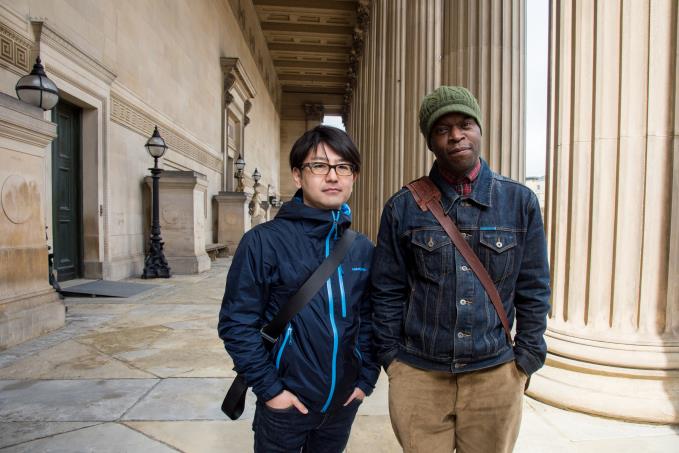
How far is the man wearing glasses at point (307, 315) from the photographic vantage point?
5.23ft

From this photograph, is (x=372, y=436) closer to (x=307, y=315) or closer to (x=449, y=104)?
(x=307, y=315)

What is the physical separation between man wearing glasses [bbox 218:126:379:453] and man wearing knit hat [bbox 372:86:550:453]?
0.12m

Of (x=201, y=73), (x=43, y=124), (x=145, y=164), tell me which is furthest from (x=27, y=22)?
(x=201, y=73)

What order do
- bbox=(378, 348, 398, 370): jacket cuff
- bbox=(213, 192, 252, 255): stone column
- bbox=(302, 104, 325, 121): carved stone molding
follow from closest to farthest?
bbox=(378, 348, 398, 370): jacket cuff
bbox=(213, 192, 252, 255): stone column
bbox=(302, 104, 325, 121): carved stone molding

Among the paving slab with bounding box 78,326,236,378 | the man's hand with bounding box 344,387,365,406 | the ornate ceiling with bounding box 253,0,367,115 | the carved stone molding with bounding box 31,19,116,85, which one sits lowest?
the paving slab with bounding box 78,326,236,378

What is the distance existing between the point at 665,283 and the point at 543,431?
4.60 ft

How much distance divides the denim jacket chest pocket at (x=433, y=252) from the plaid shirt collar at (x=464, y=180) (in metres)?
0.18

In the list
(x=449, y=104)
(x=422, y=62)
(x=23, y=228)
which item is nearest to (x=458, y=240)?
(x=449, y=104)

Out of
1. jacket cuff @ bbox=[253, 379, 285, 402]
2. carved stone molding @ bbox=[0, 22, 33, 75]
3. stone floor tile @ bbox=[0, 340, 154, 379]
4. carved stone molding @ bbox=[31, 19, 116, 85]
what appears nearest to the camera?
jacket cuff @ bbox=[253, 379, 285, 402]

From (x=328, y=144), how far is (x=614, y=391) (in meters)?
2.87

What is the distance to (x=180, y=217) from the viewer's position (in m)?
11.3

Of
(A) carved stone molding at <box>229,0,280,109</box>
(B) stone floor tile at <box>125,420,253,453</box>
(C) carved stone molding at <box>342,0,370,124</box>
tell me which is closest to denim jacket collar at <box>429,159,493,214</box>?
(B) stone floor tile at <box>125,420,253,453</box>

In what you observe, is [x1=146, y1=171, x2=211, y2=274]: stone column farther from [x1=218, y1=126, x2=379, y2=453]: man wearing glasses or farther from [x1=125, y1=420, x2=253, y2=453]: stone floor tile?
[x1=218, y1=126, x2=379, y2=453]: man wearing glasses

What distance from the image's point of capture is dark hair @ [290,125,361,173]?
1.70 meters
